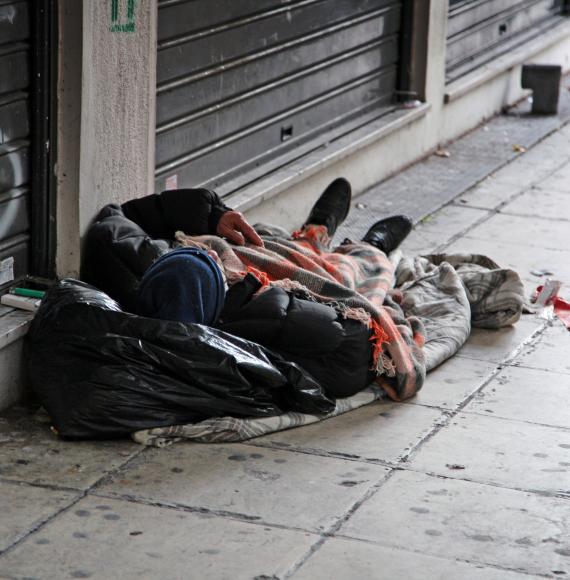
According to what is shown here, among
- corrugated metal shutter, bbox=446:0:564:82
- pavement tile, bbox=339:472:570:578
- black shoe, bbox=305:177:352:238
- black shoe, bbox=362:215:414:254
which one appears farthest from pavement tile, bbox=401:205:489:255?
pavement tile, bbox=339:472:570:578

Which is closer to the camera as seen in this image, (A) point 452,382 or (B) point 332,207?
(A) point 452,382

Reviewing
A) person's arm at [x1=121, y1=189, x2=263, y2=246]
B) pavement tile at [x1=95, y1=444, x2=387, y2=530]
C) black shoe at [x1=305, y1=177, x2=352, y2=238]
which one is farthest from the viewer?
black shoe at [x1=305, y1=177, x2=352, y2=238]

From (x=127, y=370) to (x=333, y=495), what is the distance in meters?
0.88

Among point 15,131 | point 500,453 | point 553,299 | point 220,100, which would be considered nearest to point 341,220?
point 220,100

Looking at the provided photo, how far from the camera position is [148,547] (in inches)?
148

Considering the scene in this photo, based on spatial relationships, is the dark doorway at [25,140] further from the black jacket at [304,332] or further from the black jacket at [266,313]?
the black jacket at [304,332]

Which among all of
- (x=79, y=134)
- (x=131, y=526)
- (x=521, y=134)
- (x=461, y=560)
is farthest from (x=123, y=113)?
(x=521, y=134)

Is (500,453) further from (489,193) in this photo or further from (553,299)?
(489,193)

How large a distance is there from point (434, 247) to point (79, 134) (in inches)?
112

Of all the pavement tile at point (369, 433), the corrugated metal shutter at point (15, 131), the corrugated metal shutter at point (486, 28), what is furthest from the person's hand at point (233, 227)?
the corrugated metal shutter at point (486, 28)

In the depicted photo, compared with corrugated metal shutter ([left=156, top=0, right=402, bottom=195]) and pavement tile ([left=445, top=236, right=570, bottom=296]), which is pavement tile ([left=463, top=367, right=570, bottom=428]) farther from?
corrugated metal shutter ([left=156, top=0, right=402, bottom=195])

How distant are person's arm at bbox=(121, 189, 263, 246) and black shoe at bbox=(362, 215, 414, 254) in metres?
1.11

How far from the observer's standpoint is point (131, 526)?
3.90 m

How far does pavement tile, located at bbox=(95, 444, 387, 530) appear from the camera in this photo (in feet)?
13.3
